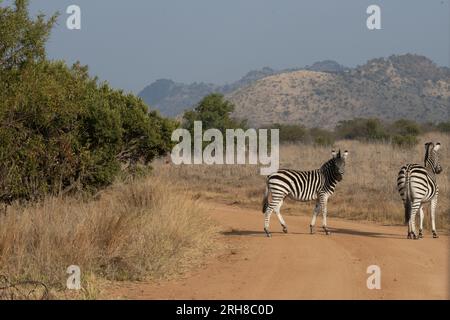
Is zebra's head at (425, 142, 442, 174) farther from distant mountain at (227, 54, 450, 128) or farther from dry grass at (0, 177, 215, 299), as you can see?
distant mountain at (227, 54, 450, 128)

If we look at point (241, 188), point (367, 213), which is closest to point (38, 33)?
point (367, 213)

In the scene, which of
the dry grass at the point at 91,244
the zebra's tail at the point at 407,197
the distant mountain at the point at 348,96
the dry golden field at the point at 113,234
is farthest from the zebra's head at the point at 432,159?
the distant mountain at the point at 348,96

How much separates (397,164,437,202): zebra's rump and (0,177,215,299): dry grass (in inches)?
198

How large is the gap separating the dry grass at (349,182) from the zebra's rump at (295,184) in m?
3.40

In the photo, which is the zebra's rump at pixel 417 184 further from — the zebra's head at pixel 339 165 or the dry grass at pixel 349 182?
the dry grass at pixel 349 182

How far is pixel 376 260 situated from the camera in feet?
37.6

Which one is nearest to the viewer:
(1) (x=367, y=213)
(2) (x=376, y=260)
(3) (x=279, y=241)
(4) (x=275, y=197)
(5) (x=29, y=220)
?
(5) (x=29, y=220)

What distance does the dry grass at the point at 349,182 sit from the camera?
19.4 metres

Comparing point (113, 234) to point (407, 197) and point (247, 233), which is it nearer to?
point (247, 233)

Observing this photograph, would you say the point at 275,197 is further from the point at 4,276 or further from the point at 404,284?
the point at 4,276

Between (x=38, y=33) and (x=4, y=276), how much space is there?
18.4ft

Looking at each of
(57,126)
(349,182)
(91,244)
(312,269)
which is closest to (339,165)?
(312,269)

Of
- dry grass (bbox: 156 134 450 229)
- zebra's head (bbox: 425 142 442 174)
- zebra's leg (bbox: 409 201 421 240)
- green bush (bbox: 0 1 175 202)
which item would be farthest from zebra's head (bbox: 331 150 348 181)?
green bush (bbox: 0 1 175 202)

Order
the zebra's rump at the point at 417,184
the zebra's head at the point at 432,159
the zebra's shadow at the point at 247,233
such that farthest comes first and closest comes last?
1. the zebra's head at the point at 432,159
2. the zebra's shadow at the point at 247,233
3. the zebra's rump at the point at 417,184
